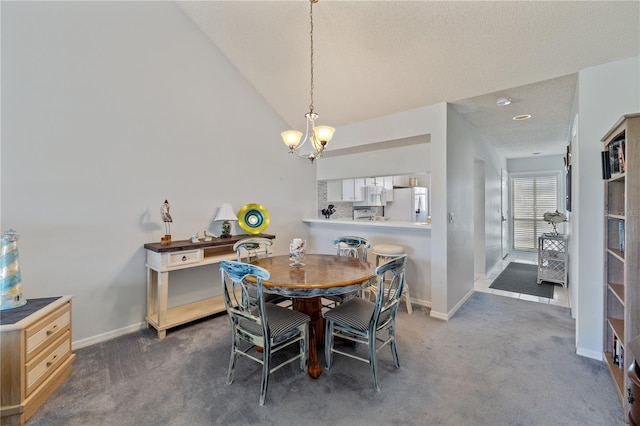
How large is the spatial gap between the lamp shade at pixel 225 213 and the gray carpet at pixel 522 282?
4003mm

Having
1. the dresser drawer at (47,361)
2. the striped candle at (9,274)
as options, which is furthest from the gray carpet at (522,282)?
the striped candle at (9,274)

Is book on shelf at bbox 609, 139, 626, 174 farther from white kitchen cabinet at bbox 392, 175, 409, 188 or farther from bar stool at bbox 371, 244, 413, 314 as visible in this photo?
white kitchen cabinet at bbox 392, 175, 409, 188

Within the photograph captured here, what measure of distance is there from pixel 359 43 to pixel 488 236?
3.97 metres

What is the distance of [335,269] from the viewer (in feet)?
7.57

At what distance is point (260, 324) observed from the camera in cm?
184

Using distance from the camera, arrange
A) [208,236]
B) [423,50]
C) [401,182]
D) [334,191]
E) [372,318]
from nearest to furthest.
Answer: [372,318] < [423,50] < [208,236] < [334,191] < [401,182]

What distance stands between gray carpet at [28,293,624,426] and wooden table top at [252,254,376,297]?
71 cm

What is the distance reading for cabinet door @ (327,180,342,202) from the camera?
5344mm

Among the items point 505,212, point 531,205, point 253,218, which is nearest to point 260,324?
point 253,218

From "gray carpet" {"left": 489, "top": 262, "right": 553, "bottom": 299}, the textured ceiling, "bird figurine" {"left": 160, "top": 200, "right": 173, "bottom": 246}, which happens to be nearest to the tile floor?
"gray carpet" {"left": 489, "top": 262, "right": 553, "bottom": 299}

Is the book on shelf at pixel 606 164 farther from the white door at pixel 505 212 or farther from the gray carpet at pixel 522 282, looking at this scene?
the white door at pixel 505 212

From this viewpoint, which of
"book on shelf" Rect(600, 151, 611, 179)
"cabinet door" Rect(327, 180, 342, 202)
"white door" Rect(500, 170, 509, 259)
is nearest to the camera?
"book on shelf" Rect(600, 151, 611, 179)

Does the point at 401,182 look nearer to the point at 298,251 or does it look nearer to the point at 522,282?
the point at 522,282

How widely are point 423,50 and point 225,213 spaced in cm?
274
